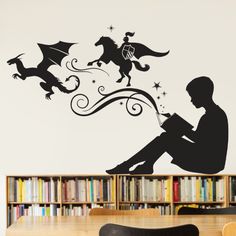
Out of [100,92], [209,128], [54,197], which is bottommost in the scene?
[54,197]

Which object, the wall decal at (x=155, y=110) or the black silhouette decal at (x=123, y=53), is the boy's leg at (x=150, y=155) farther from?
→ the black silhouette decal at (x=123, y=53)

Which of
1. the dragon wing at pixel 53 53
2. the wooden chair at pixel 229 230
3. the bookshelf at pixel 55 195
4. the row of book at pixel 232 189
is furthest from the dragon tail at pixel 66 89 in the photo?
the wooden chair at pixel 229 230

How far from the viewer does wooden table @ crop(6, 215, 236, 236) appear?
3.36m

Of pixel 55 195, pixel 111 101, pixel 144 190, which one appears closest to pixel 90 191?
pixel 55 195

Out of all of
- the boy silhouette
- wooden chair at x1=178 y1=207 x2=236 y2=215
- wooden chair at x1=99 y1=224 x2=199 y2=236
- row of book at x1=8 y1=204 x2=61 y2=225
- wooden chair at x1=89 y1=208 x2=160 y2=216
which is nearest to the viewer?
wooden chair at x1=99 y1=224 x2=199 y2=236

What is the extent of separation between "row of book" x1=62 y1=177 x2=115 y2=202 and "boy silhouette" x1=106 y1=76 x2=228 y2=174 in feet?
0.61

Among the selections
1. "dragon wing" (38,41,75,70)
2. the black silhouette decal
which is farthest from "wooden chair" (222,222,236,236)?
"dragon wing" (38,41,75,70)

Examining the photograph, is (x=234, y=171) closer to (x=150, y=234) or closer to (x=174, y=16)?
(x=174, y=16)

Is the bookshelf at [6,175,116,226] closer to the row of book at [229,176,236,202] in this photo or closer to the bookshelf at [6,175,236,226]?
the bookshelf at [6,175,236,226]

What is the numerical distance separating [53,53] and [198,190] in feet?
7.32

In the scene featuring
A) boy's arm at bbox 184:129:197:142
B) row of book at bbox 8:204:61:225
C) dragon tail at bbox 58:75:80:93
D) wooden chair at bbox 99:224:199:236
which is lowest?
row of book at bbox 8:204:61:225

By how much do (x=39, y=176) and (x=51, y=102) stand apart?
2.74 ft

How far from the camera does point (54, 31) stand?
236 inches

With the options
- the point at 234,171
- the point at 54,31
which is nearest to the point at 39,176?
the point at 54,31
